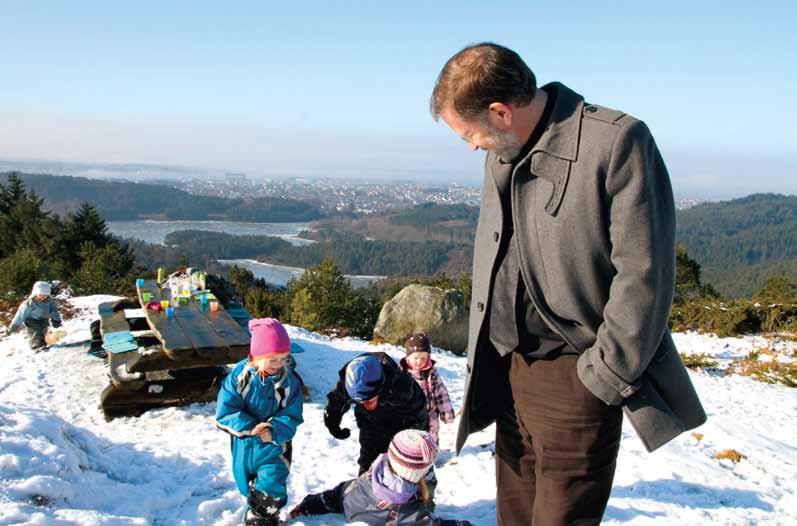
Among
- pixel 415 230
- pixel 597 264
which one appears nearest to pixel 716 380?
pixel 597 264

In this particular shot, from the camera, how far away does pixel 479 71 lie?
1.62 meters

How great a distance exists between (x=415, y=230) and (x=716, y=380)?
142404mm

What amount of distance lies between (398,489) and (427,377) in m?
1.49

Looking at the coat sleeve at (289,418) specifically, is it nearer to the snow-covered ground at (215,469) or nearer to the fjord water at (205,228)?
the snow-covered ground at (215,469)

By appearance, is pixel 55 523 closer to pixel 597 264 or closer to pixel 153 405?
pixel 597 264

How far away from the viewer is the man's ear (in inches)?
66.5

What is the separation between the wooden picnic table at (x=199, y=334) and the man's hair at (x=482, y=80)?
4.67 m

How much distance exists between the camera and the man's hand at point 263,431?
337 centimetres

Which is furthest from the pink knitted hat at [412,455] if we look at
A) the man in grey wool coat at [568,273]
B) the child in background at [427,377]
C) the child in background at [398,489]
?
the child in background at [427,377]

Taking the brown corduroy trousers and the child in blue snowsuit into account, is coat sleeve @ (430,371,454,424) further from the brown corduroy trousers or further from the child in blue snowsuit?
the brown corduroy trousers

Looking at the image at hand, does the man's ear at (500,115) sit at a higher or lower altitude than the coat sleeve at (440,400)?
higher

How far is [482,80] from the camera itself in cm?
163

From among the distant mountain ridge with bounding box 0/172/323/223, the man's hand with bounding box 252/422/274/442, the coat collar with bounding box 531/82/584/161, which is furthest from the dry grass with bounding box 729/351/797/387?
the distant mountain ridge with bounding box 0/172/323/223

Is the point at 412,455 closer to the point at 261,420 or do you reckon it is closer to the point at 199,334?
the point at 261,420
